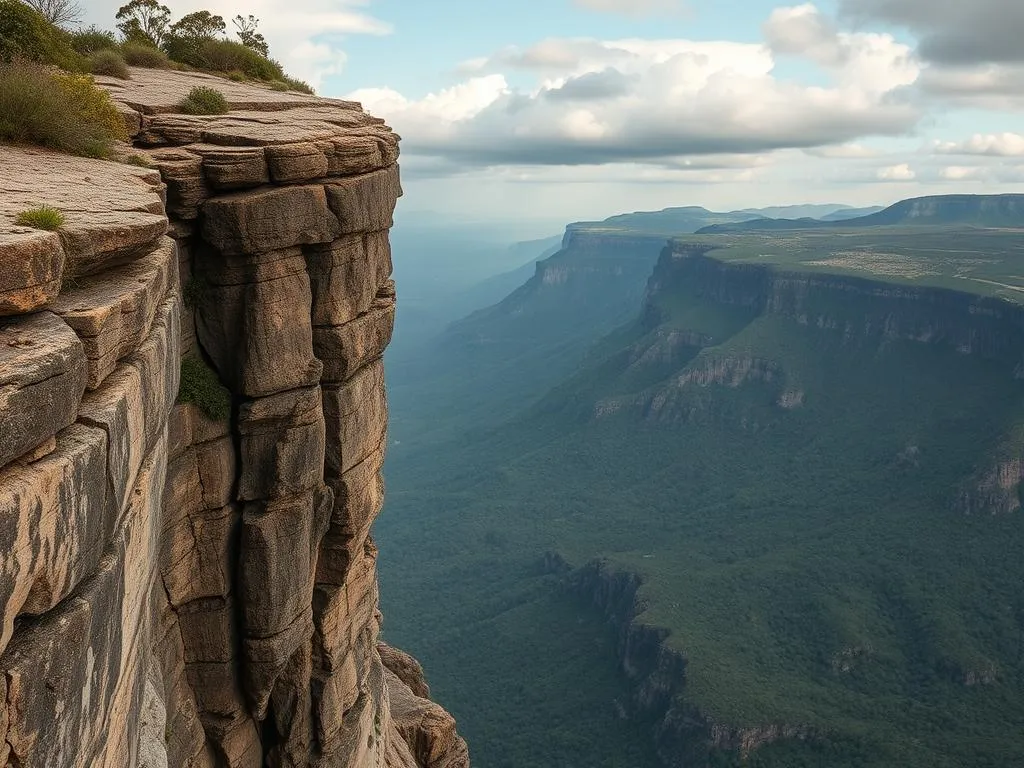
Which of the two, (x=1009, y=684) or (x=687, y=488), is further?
(x=687, y=488)

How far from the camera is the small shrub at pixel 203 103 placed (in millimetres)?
20312

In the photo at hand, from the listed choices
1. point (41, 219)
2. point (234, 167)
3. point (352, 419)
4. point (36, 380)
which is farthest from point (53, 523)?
point (352, 419)

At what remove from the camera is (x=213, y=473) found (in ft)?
59.6

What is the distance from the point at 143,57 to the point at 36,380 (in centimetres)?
2305

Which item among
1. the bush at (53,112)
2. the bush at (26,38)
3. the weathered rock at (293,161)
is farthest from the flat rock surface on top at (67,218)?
the bush at (26,38)

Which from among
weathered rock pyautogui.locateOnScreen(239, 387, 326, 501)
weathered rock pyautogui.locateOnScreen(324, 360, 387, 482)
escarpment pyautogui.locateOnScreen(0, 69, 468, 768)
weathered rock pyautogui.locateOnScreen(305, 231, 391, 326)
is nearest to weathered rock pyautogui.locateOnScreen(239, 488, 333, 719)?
escarpment pyautogui.locateOnScreen(0, 69, 468, 768)

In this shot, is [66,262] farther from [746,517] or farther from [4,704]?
[746,517]

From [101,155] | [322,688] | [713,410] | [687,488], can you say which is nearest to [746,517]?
[687,488]

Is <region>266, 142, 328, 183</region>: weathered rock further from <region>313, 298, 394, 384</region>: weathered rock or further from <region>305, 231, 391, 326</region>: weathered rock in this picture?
<region>313, 298, 394, 384</region>: weathered rock

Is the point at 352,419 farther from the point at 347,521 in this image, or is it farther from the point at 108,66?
the point at 108,66

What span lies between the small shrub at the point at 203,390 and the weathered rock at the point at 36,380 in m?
7.56

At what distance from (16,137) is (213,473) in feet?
26.5

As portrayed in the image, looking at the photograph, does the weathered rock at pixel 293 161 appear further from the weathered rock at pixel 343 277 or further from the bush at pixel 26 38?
the bush at pixel 26 38

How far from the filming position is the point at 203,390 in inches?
696
